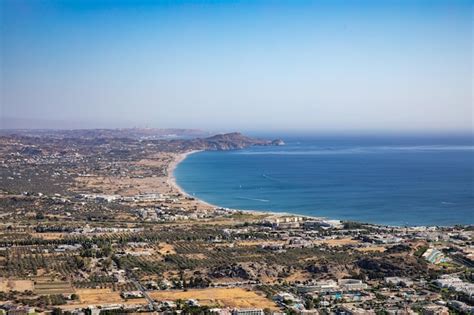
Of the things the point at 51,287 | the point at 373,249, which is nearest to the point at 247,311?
the point at 51,287

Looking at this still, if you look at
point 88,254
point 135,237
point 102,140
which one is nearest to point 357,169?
point 135,237

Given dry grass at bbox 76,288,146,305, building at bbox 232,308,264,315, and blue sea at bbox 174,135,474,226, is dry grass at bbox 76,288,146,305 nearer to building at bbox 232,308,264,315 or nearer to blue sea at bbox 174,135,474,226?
building at bbox 232,308,264,315

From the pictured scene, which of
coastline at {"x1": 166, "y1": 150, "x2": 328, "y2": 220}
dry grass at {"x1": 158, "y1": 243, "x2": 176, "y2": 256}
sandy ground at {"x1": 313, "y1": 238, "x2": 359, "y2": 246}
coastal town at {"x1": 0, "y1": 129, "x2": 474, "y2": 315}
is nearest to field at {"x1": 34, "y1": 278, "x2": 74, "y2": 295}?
coastal town at {"x1": 0, "y1": 129, "x2": 474, "y2": 315}

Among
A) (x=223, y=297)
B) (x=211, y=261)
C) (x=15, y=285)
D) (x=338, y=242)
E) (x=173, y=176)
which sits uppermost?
A: (x=173, y=176)

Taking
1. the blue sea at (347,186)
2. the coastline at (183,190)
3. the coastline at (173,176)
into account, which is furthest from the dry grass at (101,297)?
the coastline at (173,176)

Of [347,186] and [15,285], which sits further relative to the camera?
[347,186]

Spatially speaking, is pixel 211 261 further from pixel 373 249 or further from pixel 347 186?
pixel 347 186

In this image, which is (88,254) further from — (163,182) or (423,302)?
(163,182)
